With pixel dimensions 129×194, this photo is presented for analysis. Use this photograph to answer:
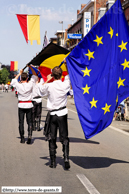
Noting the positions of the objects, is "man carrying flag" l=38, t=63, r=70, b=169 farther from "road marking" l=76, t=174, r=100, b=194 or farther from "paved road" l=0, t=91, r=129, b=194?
"road marking" l=76, t=174, r=100, b=194

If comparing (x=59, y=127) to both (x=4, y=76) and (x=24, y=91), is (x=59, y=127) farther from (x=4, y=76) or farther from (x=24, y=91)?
(x=4, y=76)

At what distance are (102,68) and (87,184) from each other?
7.89 ft

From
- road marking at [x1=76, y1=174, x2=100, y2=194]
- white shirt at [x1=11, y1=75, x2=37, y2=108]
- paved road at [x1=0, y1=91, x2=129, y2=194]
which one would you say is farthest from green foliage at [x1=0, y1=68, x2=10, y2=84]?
road marking at [x1=76, y1=174, x2=100, y2=194]

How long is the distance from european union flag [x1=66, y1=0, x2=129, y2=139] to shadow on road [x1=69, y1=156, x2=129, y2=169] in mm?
835

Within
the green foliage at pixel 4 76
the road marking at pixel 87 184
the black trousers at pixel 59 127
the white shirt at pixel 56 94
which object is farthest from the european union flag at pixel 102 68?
the green foliage at pixel 4 76

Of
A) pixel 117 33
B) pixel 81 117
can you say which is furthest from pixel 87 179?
pixel 117 33

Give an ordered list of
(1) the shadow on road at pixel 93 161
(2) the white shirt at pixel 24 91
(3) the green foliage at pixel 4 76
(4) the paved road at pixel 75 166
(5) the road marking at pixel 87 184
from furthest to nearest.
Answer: (3) the green foliage at pixel 4 76 → (2) the white shirt at pixel 24 91 → (1) the shadow on road at pixel 93 161 → (4) the paved road at pixel 75 166 → (5) the road marking at pixel 87 184

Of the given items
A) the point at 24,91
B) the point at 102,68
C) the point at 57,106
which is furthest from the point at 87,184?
the point at 24,91

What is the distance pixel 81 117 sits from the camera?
268 inches

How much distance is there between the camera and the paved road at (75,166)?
5.61m

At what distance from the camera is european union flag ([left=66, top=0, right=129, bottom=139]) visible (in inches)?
270

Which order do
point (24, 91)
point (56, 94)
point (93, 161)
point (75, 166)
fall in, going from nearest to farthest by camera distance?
point (56, 94), point (75, 166), point (93, 161), point (24, 91)

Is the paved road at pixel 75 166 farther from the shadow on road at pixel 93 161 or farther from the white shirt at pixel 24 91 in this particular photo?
the white shirt at pixel 24 91

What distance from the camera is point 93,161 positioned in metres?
7.49
